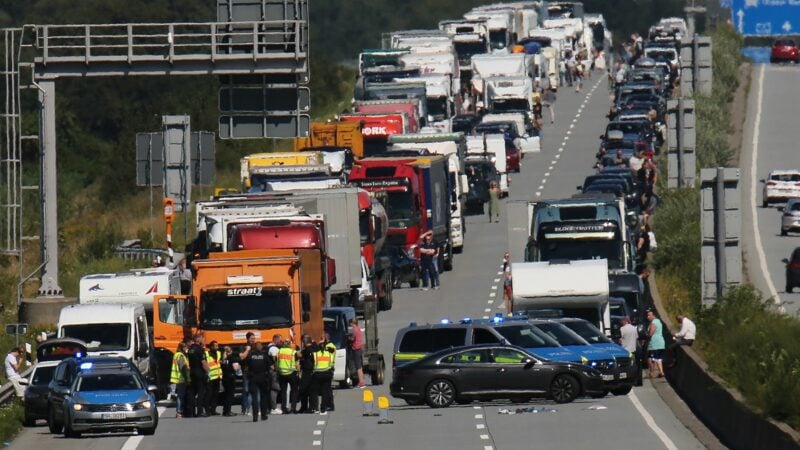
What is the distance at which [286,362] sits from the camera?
111 ft

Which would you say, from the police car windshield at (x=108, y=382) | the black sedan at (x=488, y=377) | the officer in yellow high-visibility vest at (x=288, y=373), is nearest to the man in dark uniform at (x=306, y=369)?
the officer in yellow high-visibility vest at (x=288, y=373)

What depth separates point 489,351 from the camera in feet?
112

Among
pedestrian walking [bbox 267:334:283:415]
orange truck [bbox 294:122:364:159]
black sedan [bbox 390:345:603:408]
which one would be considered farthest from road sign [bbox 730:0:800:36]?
pedestrian walking [bbox 267:334:283:415]

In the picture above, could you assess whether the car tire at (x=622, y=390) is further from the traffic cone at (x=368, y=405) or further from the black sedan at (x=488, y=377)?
the traffic cone at (x=368, y=405)

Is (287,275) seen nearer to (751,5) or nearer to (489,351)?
(489,351)

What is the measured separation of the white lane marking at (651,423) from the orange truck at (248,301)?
5.83 m

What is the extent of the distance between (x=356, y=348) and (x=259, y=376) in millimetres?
4995

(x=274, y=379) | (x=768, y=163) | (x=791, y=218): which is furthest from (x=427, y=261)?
(x=768, y=163)

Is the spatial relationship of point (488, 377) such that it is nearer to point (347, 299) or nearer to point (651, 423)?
point (651, 423)

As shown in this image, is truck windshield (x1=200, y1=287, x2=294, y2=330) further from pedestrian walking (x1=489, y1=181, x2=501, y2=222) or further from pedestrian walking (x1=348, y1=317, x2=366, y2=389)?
pedestrian walking (x1=489, y1=181, x2=501, y2=222)


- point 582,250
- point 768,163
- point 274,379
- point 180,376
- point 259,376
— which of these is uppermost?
point 768,163

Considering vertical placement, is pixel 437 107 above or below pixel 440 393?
above

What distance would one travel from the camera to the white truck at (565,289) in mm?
40375

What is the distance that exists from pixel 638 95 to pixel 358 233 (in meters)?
50.8
